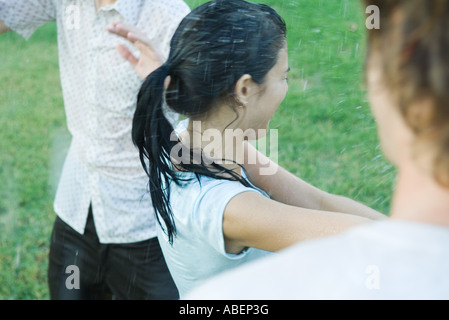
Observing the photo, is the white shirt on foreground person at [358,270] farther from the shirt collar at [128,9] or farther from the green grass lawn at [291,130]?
the green grass lawn at [291,130]

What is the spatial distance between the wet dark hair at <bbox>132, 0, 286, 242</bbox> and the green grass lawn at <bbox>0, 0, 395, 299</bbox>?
2.07 m

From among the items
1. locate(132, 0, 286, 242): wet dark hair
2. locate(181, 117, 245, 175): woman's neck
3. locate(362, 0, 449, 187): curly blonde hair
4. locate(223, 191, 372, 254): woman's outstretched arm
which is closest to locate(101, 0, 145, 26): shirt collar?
locate(132, 0, 286, 242): wet dark hair

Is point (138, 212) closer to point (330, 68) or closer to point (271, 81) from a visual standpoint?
point (271, 81)

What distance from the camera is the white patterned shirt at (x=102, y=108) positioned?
2414 millimetres

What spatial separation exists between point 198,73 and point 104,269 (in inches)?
40.7

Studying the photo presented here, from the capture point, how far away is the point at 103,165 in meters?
2.46

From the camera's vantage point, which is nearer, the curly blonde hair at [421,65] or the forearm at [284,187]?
the curly blonde hair at [421,65]

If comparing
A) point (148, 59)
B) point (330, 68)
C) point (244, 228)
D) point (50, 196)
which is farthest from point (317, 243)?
point (330, 68)

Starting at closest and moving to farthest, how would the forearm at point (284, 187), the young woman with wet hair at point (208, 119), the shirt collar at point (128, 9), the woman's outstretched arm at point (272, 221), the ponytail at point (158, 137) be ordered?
the woman's outstretched arm at point (272, 221) < the young woman with wet hair at point (208, 119) < the ponytail at point (158, 137) < the forearm at point (284, 187) < the shirt collar at point (128, 9)

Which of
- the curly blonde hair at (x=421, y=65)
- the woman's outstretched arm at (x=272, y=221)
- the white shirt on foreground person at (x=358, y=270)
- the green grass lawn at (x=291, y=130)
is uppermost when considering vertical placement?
the curly blonde hair at (x=421, y=65)

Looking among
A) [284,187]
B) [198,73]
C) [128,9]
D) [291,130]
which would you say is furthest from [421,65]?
[291,130]

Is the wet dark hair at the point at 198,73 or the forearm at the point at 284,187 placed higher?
the wet dark hair at the point at 198,73

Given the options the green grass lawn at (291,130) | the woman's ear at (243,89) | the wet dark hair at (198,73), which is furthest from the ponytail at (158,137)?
the green grass lawn at (291,130)

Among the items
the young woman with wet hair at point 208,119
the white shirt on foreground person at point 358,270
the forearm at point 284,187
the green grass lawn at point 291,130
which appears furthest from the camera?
the green grass lawn at point 291,130
